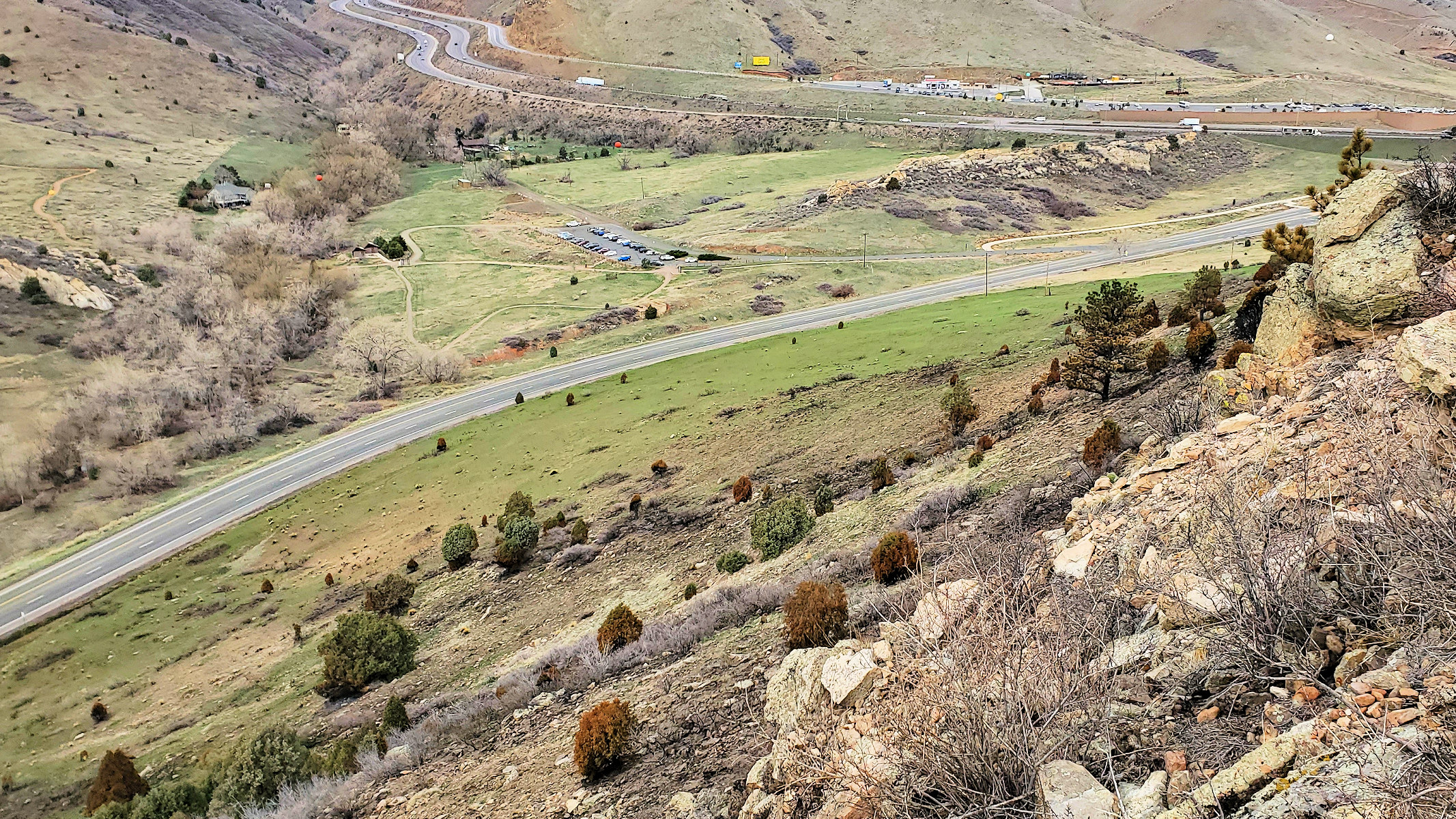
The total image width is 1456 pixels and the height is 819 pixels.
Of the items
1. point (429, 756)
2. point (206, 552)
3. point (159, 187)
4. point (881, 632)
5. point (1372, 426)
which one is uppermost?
point (159, 187)

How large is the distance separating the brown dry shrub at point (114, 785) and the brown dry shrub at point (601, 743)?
1941 cm

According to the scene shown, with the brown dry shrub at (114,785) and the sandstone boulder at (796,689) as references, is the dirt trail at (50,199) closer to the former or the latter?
the brown dry shrub at (114,785)

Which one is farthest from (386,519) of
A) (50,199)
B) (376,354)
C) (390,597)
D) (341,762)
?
(50,199)

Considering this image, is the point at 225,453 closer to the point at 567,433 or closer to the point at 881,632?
the point at 567,433

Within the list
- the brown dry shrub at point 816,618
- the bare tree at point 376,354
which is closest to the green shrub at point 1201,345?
the brown dry shrub at point 816,618

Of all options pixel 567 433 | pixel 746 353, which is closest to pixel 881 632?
pixel 567 433

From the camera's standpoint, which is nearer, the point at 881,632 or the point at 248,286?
the point at 881,632

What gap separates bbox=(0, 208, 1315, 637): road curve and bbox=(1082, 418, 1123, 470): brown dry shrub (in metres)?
48.9

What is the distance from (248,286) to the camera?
307ft

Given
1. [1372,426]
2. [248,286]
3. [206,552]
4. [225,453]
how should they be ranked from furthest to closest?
[248,286]
[225,453]
[206,552]
[1372,426]

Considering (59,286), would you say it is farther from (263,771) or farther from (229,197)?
(263,771)

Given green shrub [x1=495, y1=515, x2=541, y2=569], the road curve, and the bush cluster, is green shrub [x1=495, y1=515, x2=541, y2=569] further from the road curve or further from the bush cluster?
the road curve

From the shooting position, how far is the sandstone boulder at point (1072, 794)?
7562 millimetres

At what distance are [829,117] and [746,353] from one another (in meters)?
107
